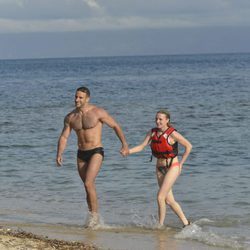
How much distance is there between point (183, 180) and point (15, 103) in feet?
73.7

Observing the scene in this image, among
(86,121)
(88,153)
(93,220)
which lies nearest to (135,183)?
(93,220)

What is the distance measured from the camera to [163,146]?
29.7 ft

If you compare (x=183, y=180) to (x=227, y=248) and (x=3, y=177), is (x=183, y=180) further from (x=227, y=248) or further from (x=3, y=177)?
(x=227, y=248)

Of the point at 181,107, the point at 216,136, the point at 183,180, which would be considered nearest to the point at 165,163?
the point at 183,180

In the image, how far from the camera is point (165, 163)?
30.0ft

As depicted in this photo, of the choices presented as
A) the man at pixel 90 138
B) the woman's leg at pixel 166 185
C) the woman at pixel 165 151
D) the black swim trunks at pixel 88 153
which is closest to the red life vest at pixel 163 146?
the woman at pixel 165 151

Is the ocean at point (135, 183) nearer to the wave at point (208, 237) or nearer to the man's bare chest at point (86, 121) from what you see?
the wave at point (208, 237)

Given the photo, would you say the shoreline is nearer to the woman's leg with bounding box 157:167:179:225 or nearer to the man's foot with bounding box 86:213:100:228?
the man's foot with bounding box 86:213:100:228

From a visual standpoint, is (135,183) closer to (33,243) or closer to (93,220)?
(93,220)

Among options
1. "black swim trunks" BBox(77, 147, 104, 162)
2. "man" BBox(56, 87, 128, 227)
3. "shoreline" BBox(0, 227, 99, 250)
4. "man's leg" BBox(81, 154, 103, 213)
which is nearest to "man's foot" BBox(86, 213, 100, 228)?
"man" BBox(56, 87, 128, 227)

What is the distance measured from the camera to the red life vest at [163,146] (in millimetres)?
9047

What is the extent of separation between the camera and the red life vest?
9.05 meters

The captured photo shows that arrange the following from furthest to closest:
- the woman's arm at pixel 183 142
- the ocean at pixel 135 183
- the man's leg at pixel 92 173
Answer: the ocean at pixel 135 183
the man's leg at pixel 92 173
the woman's arm at pixel 183 142

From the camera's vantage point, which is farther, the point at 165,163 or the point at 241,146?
the point at 241,146
